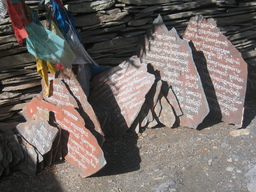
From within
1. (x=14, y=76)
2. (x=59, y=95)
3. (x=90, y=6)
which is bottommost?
(x=59, y=95)

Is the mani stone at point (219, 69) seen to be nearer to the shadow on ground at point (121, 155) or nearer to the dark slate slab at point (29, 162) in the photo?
the shadow on ground at point (121, 155)

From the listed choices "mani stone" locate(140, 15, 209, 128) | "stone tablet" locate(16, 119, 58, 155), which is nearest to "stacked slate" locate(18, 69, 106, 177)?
"stone tablet" locate(16, 119, 58, 155)

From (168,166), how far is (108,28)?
1.98m

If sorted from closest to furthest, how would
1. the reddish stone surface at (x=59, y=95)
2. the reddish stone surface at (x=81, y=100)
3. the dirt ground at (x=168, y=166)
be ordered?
the dirt ground at (x=168, y=166) < the reddish stone surface at (x=81, y=100) < the reddish stone surface at (x=59, y=95)

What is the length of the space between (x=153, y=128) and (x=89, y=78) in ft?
3.33

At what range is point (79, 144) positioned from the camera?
14.5ft

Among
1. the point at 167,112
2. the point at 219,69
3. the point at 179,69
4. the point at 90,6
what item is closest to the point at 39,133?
the point at 167,112

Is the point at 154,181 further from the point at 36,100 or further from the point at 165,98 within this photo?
the point at 36,100

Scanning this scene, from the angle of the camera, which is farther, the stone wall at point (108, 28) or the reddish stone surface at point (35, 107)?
the stone wall at point (108, 28)

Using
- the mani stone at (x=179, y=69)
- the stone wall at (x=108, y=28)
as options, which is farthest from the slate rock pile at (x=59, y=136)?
the mani stone at (x=179, y=69)

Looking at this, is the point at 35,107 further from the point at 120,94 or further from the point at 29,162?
Answer: the point at 120,94

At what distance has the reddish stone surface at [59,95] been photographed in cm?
461

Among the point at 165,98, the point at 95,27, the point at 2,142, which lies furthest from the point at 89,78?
the point at 2,142

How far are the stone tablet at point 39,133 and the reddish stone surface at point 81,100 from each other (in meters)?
0.37
